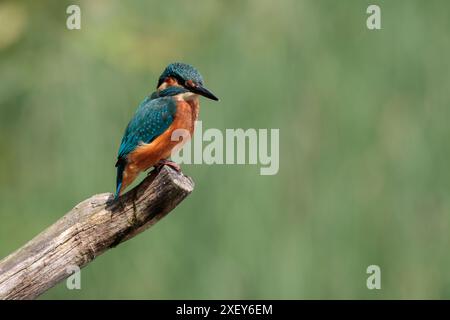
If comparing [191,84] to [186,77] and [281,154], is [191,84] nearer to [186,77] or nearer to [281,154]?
[186,77]

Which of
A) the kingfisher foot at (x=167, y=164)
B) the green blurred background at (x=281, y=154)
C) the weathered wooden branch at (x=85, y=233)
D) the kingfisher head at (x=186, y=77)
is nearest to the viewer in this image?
the weathered wooden branch at (x=85, y=233)

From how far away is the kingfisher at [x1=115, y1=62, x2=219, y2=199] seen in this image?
3.10 metres

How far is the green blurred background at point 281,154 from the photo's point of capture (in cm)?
455

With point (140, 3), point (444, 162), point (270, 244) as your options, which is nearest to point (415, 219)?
point (444, 162)

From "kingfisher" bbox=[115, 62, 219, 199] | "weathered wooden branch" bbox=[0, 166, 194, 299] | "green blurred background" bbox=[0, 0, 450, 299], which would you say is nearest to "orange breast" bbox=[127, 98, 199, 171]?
"kingfisher" bbox=[115, 62, 219, 199]

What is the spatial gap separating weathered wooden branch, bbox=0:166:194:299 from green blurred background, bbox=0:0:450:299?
1.52 meters

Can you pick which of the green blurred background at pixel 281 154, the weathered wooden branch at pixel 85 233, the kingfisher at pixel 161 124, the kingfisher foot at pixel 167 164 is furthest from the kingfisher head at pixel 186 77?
the green blurred background at pixel 281 154

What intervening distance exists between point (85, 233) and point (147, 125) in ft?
1.51

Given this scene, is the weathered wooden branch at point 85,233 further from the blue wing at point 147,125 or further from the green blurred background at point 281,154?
the green blurred background at point 281,154

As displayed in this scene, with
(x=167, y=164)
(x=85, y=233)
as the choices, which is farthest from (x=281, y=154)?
(x=85, y=233)

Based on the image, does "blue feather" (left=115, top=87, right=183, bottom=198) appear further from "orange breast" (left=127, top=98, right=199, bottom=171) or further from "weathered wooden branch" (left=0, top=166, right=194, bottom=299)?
"weathered wooden branch" (left=0, top=166, right=194, bottom=299)

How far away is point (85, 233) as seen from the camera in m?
2.90

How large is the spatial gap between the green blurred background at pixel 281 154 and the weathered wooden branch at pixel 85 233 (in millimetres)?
1523
